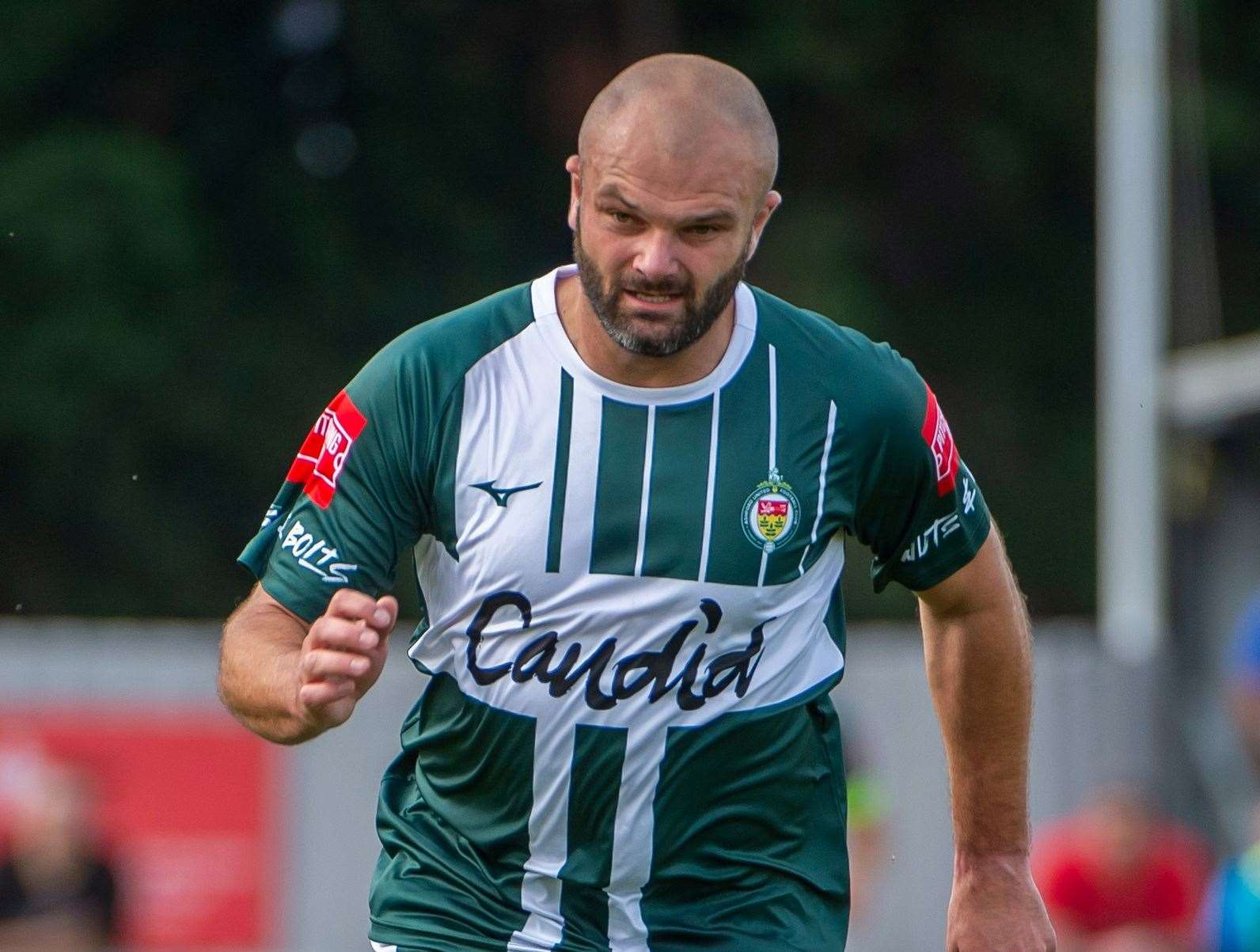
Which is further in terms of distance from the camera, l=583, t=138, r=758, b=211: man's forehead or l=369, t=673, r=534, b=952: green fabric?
l=369, t=673, r=534, b=952: green fabric

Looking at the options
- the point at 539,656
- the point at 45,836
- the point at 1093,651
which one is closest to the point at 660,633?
the point at 539,656

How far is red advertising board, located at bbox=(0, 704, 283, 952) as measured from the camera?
1205 cm

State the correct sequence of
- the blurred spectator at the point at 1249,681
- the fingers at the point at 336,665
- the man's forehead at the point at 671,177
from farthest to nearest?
the blurred spectator at the point at 1249,681 → the man's forehead at the point at 671,177 → the fingers at the point at 336,665

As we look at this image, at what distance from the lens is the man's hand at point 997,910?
4379 millimetres

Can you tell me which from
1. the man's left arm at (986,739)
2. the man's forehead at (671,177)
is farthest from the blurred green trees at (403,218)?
the man's forehead at (671,177)

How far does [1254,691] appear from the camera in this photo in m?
5.26

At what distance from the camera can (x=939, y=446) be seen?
430cm

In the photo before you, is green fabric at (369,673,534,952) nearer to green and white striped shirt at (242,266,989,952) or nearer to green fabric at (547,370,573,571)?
green and white striped shirt at (242,266,989,952)

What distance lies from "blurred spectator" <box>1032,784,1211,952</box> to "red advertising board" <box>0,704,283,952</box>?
4753 mm

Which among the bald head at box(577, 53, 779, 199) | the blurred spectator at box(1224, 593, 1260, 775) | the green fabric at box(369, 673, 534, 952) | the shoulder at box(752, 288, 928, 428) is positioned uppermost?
the bald head at box(577, 53, 779, 199)

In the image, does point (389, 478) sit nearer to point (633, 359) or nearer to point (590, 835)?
point (633, 359)

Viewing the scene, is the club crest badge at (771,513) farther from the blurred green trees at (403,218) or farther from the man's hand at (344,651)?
the blurred green trees at (403,218)

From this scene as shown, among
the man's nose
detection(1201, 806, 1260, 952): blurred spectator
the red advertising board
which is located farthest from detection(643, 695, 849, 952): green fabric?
the red advertising board

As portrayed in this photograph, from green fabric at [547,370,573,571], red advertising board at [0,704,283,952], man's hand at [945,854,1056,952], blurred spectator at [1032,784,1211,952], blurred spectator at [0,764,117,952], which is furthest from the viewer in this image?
red advertising board at [0,704,283,952]
